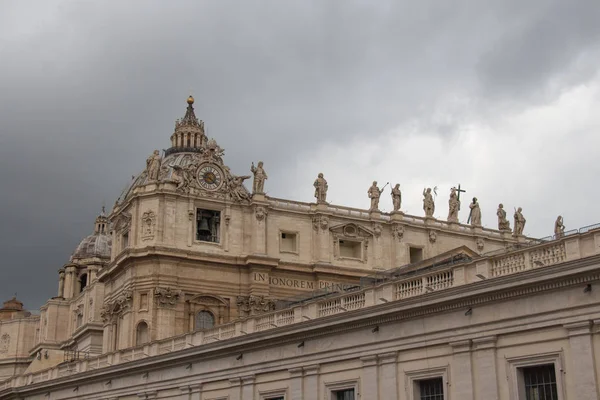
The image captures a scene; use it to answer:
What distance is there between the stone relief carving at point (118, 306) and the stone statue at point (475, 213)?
99.8ft

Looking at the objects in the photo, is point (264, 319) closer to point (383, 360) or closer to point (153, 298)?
point (383, 360)

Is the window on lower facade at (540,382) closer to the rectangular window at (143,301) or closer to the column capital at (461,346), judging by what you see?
the column capital at (461,346)

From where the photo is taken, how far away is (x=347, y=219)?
238ft

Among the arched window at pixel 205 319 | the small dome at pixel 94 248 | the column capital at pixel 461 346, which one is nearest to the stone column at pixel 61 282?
the small dome at pixel 94 248

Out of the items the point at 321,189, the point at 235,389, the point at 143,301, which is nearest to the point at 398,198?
the point at 321,189

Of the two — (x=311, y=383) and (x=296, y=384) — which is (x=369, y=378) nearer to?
(x=311, y=383)

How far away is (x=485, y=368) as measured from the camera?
28812mm

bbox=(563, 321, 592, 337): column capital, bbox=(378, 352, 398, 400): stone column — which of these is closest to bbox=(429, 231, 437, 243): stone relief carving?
bbox=(378, 352, 398, 400): stone column

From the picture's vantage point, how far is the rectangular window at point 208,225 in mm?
69062

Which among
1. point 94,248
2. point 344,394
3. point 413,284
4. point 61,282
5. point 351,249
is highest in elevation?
point 94,248

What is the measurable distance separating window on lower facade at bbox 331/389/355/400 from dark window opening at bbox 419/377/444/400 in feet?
11.4

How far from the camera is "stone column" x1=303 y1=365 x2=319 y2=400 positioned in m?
35.3

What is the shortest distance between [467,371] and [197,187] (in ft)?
139

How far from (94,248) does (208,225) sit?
6071cm
